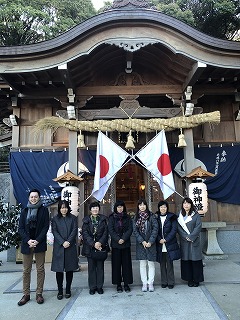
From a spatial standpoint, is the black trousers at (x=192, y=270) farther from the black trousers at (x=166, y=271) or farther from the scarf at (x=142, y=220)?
the scarf at (x=142, y=220)

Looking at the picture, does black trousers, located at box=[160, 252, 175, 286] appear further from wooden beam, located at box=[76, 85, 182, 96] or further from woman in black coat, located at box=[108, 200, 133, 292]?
wooden beam, located at box=[76, 85, 182, 96]

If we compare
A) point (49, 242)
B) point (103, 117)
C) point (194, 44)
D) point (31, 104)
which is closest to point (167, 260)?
point (49, 242)

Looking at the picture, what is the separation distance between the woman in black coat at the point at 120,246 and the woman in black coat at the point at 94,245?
175 millimetres

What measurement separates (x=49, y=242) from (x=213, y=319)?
477cm

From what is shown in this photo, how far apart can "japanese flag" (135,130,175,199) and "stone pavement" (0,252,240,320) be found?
83.2 inches

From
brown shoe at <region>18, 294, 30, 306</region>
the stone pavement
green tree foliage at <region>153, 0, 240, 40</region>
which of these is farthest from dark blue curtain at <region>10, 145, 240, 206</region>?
green tree foliage at <region>153, 0, 240, 40</region>

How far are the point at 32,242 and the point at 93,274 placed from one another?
133cm

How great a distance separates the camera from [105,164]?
6.91 metres

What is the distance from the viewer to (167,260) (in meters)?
5.33

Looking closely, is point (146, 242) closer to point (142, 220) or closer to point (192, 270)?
point (142, 220)

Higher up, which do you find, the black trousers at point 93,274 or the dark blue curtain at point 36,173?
the dark blue curtain at point 36,173

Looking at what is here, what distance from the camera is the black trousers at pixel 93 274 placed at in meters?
5.07

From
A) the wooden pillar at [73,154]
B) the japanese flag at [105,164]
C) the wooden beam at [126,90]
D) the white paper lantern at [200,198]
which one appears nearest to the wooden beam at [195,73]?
the wooden beam at [126,90]

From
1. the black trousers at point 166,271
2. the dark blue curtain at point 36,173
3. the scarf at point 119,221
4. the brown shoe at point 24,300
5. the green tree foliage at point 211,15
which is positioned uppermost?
the green tree foliage at point 211,15
